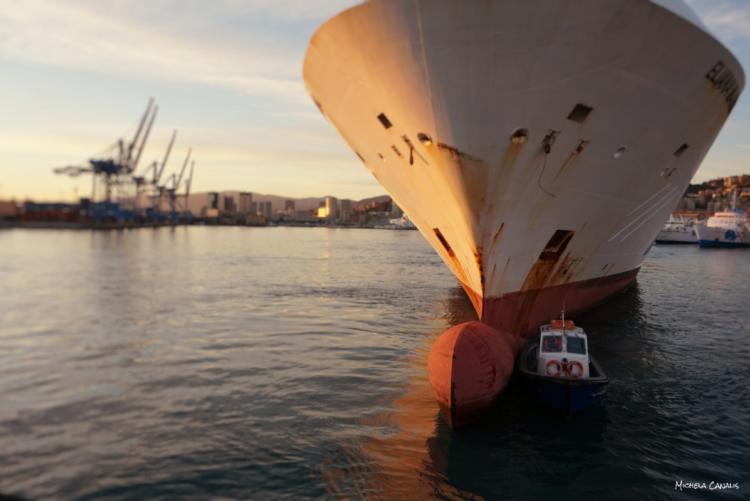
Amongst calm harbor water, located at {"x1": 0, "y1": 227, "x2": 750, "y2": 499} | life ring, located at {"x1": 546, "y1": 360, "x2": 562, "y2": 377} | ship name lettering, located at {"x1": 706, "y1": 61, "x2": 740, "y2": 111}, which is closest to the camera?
calm harbor water, located at {"x1": 0, "y1": 227, "x2": 750, "y2": 499}

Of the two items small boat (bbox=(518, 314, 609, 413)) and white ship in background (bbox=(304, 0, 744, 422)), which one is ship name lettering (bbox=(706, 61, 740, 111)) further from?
small boat (bbox=(518, 314, 609, 413))

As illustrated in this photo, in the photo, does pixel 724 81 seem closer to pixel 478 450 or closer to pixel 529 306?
pixel 529 306

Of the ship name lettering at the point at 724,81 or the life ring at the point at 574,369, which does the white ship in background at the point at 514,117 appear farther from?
the life ring at the point at 574,369

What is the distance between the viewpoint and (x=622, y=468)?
9.79 metres

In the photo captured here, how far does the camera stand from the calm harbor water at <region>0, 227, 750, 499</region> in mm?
9273

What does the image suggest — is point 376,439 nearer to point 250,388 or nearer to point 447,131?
point 250,388

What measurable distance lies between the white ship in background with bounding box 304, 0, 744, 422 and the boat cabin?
3.41 ft

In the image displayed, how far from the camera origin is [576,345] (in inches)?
493

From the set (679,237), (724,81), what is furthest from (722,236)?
(724,81)

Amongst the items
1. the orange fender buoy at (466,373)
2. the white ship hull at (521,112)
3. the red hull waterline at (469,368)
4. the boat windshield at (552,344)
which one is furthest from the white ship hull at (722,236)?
the orange fender buoy at (466,373)

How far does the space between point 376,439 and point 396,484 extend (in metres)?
1.79

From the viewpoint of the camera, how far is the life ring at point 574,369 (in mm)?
12156

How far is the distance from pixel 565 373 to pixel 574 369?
24cm

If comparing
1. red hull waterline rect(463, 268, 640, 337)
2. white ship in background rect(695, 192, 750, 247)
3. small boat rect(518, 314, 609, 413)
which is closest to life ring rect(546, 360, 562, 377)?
small boat rect(518, 314, 609, 413)
